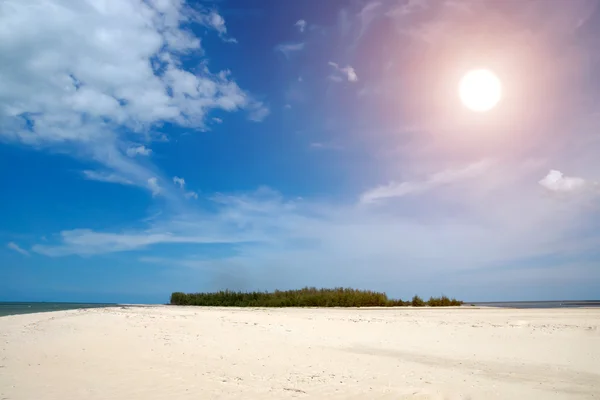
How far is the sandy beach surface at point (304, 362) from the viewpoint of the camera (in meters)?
7.17

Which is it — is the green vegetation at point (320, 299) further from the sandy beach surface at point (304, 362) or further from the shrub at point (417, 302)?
the sandy beach surface at point (304, 362)

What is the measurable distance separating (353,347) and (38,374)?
25.7 feet

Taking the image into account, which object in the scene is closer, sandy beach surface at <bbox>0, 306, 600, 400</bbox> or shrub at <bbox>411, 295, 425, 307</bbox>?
sandy beach surface at <bbox>0, 306, 600, 400</bbox>

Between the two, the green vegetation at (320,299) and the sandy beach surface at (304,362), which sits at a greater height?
the green vegetation at (320,299)

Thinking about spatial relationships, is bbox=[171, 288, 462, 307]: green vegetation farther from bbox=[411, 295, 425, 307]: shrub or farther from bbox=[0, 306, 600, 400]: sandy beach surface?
bbox=[0, 306, 600, 400]: sandy beach surface

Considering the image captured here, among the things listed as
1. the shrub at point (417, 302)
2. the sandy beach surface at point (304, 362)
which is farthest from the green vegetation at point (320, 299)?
the sandy beach surface at point (304, 362)

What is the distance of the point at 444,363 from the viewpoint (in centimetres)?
966

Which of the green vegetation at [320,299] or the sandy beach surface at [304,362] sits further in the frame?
the green vegetation at [320,299]

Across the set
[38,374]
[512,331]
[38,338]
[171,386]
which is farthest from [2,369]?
[512,331]

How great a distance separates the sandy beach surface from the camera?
23.5 feet

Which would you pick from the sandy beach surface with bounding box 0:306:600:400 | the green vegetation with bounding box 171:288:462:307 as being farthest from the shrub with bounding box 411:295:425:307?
the sandy beach surface with bounding box 0:306:600:400

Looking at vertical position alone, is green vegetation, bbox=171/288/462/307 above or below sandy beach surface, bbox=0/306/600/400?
above

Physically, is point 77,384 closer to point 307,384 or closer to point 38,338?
point 307,384

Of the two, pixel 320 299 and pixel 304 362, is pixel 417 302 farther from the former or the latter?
pixel 304 362
